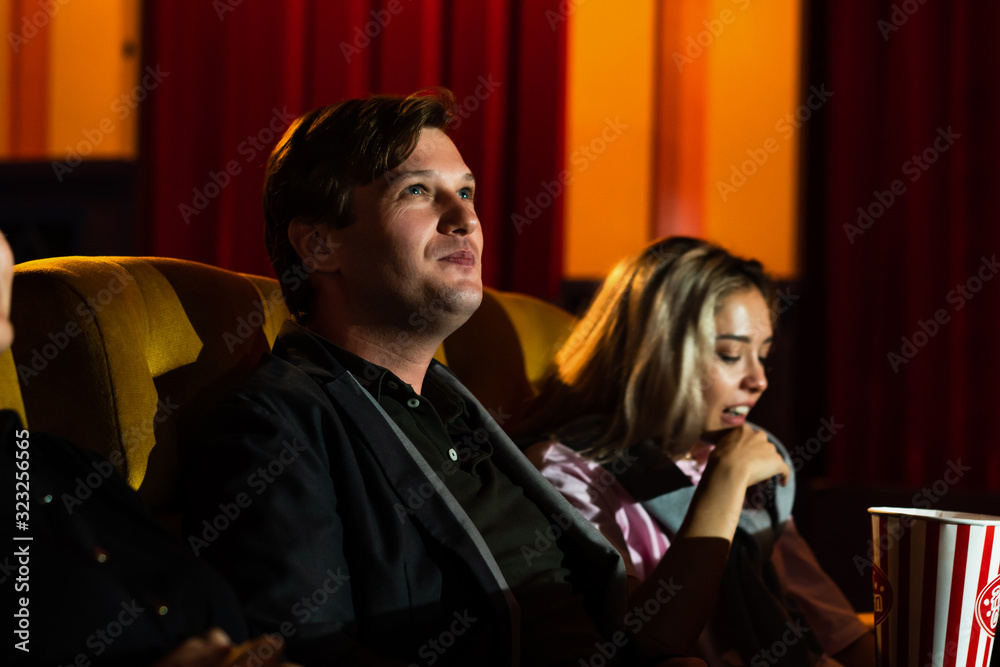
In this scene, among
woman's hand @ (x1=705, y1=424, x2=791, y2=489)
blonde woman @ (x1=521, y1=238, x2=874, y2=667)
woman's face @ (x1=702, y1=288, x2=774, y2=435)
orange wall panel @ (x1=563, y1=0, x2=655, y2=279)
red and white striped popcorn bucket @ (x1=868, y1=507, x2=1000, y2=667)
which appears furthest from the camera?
orange wall panel @ (x1=563, y1=0, x2=655, y2=279)

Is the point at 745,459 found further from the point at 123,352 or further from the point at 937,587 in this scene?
the point at 123,352

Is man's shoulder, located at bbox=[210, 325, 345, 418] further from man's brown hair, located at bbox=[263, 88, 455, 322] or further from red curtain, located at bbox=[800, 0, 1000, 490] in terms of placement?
red curtain, located at bbox=[800, 0, 1000, 490]

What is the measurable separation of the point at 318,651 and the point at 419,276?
0.49 m

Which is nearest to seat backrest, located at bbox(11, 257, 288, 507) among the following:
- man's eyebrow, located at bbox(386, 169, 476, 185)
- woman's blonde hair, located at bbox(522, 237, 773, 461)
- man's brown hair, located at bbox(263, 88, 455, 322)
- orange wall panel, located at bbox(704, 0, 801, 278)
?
man's brown hair, located at bbox(263, 88, 455, 322)

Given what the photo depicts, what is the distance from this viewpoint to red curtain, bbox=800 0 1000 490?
2.47 m

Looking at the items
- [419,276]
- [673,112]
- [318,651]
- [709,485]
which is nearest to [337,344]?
[419,276]

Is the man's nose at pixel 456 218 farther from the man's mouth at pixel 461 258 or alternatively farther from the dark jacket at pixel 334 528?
the dark jacket at pixel 334 528

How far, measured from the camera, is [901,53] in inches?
99.5

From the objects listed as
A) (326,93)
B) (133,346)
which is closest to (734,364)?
(133,346)

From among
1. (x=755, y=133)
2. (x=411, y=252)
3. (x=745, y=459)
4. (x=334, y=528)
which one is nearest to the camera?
(x=334, y=528)

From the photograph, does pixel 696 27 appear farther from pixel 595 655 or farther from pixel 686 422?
pixel 595 655

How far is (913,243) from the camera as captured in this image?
2510mm

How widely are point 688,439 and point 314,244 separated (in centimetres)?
73

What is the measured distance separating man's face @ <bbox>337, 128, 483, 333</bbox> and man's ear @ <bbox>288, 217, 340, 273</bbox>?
2 cm
